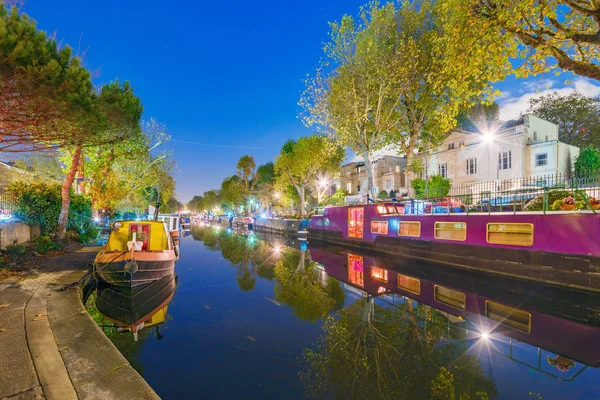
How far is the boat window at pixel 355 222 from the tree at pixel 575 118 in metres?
40.2

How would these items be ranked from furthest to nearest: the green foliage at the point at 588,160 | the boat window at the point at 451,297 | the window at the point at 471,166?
the window at the point at 471,166, the green foliage at the point at 588,160, the boat window at the point at 451,297

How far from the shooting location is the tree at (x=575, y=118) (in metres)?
41.5

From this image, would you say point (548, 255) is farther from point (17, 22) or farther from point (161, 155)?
point (161, 155)

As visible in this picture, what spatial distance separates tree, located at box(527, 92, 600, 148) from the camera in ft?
136

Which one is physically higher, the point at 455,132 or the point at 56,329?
the point at 455,132

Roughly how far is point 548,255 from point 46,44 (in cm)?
1660

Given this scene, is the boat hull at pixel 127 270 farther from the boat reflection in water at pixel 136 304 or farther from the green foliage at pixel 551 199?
the green foliage at pixel 551 199

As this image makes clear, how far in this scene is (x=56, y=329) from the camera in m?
5.23

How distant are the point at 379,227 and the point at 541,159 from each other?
2510 cm

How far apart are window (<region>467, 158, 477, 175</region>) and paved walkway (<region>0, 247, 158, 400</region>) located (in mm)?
40886

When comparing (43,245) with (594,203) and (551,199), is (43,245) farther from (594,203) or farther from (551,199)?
(551,199)

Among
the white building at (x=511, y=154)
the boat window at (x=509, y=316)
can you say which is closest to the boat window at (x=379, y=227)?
the boat window at (x=509, y=316)

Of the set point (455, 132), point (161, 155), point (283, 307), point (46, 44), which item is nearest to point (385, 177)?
point (455, 132)

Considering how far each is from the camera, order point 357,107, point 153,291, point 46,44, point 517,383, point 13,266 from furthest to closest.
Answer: point 357,107
point 13,266
point 153,291
point 46,44
point 517,383
